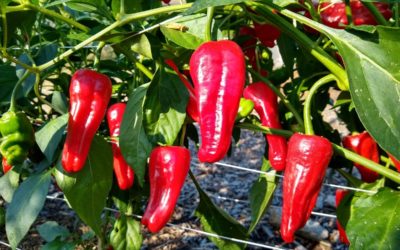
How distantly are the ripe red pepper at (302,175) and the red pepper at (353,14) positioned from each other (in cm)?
35

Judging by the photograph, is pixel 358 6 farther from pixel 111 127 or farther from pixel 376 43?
pixel 111 127

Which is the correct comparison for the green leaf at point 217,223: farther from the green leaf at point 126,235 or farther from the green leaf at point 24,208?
the green leaf at point 24,208

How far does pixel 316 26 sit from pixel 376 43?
0.32 feet

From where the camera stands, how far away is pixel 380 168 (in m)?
1.10

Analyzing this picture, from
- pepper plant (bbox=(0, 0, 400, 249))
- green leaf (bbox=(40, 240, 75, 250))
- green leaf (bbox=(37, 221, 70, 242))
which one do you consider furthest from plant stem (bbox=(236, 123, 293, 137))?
green leaf (bbox=(37, 221, 70, 242))

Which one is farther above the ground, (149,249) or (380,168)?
(380,168)

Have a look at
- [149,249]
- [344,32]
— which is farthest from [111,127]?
[149,249]

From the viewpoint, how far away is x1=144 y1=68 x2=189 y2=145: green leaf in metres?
1.09

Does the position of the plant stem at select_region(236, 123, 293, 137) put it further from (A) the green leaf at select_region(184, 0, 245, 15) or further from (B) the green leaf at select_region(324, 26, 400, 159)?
(A) the green leaf at select_region(184, 0, 245, 15)

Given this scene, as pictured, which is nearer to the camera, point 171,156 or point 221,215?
point 171,156

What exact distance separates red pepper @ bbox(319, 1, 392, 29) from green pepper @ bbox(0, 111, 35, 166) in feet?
2.36

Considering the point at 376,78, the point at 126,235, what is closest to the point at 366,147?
the point at 376,78

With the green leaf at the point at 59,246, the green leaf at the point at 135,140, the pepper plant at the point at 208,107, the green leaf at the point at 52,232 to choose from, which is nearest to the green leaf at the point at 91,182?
the pepper plant at the point at 208,107

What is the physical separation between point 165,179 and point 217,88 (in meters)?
0.29
